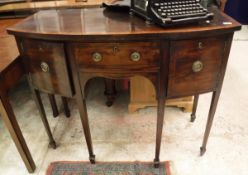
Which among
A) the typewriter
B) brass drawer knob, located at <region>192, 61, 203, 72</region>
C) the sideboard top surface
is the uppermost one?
the typewriter

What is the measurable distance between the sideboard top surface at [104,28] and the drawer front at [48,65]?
0.18ft

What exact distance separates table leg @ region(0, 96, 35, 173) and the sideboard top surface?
1.16ft

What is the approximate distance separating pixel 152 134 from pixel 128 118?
239 mm

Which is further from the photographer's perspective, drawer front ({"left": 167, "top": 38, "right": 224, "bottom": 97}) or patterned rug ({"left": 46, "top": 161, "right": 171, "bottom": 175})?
patterned rug ({"left": 46, "top": 161, "right": 171, "bottom": 175})

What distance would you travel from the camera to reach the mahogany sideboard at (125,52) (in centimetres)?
86

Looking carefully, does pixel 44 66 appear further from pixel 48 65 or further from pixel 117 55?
pixel 117 55

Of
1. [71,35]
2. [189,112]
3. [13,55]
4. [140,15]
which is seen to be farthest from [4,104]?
[189,112]

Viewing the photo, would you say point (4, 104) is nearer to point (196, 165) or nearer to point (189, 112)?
point (196, 165)

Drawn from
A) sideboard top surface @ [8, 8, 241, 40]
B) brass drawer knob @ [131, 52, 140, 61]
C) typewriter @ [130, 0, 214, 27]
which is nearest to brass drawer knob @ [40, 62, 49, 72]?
sideboard top surface @ [8, 8, 241, 40]

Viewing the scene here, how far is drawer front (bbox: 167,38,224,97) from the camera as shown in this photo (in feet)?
2.93

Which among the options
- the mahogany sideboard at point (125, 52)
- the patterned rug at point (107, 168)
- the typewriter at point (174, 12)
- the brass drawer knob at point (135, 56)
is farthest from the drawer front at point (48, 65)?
the patterned rug at point (107, 168)

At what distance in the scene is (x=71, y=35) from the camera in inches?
33.6

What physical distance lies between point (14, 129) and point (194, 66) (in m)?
0.94

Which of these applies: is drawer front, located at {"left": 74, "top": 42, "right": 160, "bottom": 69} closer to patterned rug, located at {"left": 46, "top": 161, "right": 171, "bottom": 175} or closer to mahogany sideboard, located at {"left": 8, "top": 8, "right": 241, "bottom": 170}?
mahogany sideboard, located at {"left": 8, "top": 8, "right": 241, "bottom": 170}
